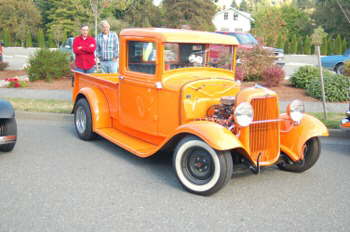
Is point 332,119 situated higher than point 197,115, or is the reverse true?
point 197,115

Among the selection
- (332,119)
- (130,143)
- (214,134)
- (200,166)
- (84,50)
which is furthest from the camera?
(84,50)

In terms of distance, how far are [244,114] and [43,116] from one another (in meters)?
5.77

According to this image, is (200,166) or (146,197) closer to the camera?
(146,197)

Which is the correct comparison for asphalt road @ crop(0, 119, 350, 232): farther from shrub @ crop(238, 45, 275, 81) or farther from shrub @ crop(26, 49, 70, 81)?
shrub @ crop(26, 49, 70, 81)

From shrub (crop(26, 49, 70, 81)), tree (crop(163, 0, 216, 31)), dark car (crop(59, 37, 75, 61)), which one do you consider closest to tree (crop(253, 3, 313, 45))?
tree (crop(163, 0, 216, 31))

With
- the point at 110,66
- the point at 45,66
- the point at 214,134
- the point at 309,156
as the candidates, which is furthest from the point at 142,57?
the point at 45,66

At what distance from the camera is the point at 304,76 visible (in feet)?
39.9

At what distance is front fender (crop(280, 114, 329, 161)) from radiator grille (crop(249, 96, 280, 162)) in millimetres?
309

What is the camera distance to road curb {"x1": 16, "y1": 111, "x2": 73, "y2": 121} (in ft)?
29.4

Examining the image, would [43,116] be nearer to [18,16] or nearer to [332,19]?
[18,16]

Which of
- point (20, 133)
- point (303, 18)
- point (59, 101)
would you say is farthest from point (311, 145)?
point (303, 18)

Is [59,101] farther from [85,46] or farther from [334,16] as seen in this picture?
[334,16]

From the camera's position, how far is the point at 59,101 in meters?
10.4

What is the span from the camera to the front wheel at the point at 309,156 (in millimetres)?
5352
